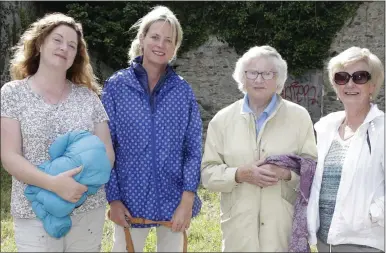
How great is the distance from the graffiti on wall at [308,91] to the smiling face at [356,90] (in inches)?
279

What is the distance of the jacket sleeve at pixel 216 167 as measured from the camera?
245 cm

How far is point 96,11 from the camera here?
9.75 meters

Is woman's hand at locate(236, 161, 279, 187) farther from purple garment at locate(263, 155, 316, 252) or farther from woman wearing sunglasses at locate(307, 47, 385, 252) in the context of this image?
woman wearing sunglasses at locate(307, 47, 385, 252)

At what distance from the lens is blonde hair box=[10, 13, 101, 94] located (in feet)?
7.66

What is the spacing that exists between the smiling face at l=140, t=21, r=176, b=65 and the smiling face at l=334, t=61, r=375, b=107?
39.0 inches

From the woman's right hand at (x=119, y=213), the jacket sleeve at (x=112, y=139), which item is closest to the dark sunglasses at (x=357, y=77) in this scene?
the jacket sleeve at (x=112, y=139)

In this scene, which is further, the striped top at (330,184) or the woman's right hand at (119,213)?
the woman's right hand at (119,213)

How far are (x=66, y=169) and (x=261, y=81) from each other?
44.7 inches

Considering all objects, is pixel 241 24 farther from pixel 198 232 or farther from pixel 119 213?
pixel 119 213

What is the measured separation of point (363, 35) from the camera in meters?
9.55

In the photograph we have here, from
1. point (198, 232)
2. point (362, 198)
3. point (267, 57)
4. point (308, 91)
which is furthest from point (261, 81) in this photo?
point (308, 91)

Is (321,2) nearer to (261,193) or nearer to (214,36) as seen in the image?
(214,36)

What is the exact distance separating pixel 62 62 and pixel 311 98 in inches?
311

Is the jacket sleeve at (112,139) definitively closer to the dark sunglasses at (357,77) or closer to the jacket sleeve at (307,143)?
the jacket sleeve at (307,143)
